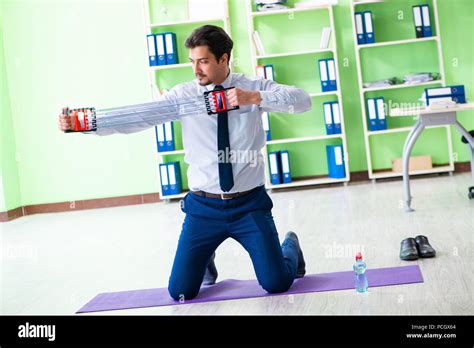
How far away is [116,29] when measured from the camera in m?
7.74

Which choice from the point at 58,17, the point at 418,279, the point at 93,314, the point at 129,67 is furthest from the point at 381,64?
the point at 93,314

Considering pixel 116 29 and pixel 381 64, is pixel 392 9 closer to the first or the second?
pixel 381 64

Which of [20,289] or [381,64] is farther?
[381,64]

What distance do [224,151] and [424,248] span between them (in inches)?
49.1

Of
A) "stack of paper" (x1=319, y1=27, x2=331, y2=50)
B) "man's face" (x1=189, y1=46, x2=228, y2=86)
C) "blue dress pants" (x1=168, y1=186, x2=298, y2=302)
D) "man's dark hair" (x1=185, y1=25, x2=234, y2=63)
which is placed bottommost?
"blue dress pants" (x1=168, y1=186, x2=298, y2=302)

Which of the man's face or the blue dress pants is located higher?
the man's face

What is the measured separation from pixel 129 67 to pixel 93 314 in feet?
14.9

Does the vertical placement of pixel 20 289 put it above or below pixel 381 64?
below

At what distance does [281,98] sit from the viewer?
3457mm

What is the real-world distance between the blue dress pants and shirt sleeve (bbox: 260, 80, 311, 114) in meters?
0.40

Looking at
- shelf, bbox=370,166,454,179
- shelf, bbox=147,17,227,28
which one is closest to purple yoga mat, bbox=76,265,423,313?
shelf, bbox=370,166,454,179

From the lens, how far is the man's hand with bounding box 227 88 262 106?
10.7 feet

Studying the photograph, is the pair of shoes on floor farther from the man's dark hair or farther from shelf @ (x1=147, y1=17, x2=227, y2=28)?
shelf @ (x1=147, y1=17, x2=227, y2=28)
